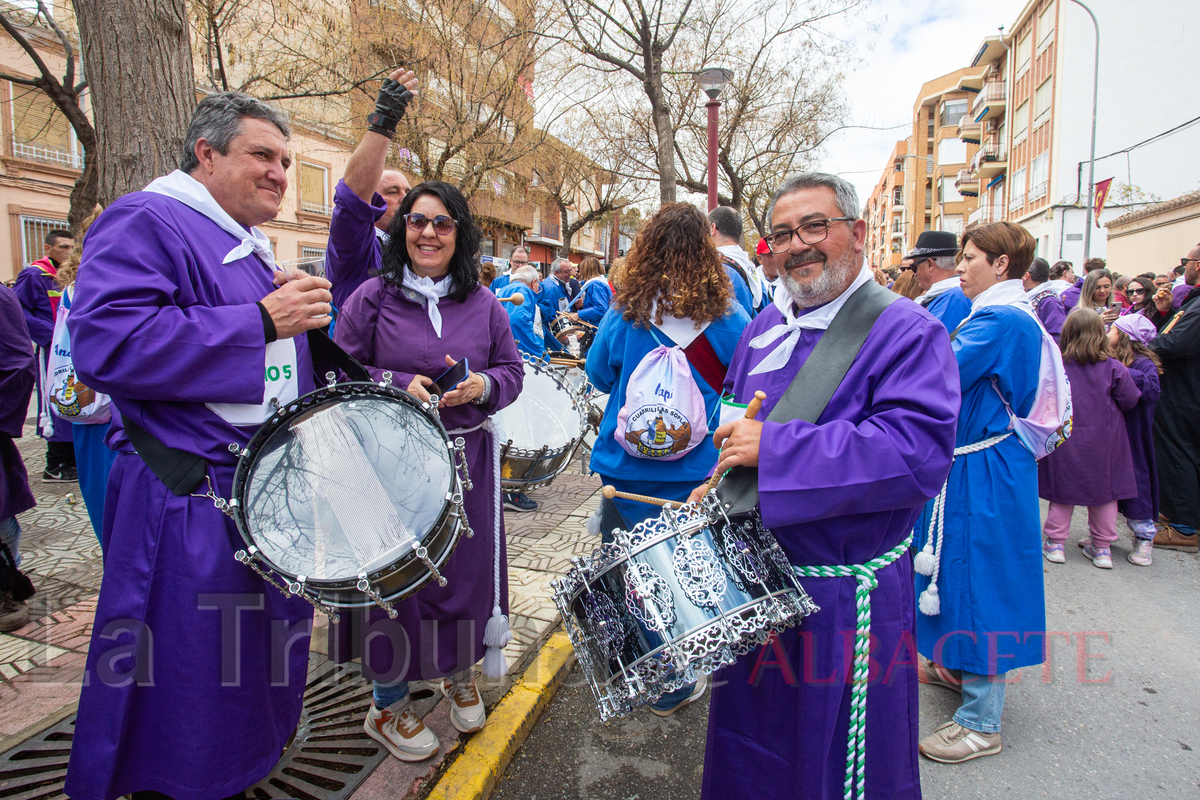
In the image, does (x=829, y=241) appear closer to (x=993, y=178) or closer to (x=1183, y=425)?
(x=1183, y=425)

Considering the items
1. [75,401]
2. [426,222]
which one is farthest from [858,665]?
[75,401]

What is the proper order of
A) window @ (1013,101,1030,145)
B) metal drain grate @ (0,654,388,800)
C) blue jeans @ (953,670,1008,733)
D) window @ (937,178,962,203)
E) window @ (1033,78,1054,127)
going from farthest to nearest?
window @ (937,178,962,203) → window @ (1013,101,1030,145) → window @ (1033,78,1054,127) → blue jeans @ (953,670,1008,733) → metal drain grate @ (0,654,388,800)

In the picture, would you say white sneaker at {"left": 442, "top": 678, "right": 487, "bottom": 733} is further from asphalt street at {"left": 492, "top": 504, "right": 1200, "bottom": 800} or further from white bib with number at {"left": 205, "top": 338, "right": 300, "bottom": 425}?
white bib with number at {"left": 205, "top": 338, "right": 300, "bottom": 425}

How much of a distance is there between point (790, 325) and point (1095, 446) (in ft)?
15.7

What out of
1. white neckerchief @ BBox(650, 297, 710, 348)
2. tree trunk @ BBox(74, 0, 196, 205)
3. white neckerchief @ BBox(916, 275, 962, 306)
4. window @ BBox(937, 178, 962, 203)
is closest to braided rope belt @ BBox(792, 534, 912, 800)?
white neckerchief @ BBox(650, 297, 710, 348)

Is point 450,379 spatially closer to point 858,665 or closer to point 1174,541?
point 858,665

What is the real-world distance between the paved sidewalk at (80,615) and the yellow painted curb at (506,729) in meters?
0.06

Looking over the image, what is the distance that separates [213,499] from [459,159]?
19.7 m

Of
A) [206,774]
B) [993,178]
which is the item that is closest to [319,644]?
[206,774]

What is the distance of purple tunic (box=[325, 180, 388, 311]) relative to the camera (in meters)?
2.79

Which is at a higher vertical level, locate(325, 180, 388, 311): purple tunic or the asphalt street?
locate(325, 180, 388, 311): purple tunic

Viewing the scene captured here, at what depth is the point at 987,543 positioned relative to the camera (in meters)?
2.95

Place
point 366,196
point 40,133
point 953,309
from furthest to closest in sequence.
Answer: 1. point 40,133
2. point 953,309
3. point 366,196

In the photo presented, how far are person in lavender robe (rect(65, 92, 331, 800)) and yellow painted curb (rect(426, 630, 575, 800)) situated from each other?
0.87 m
